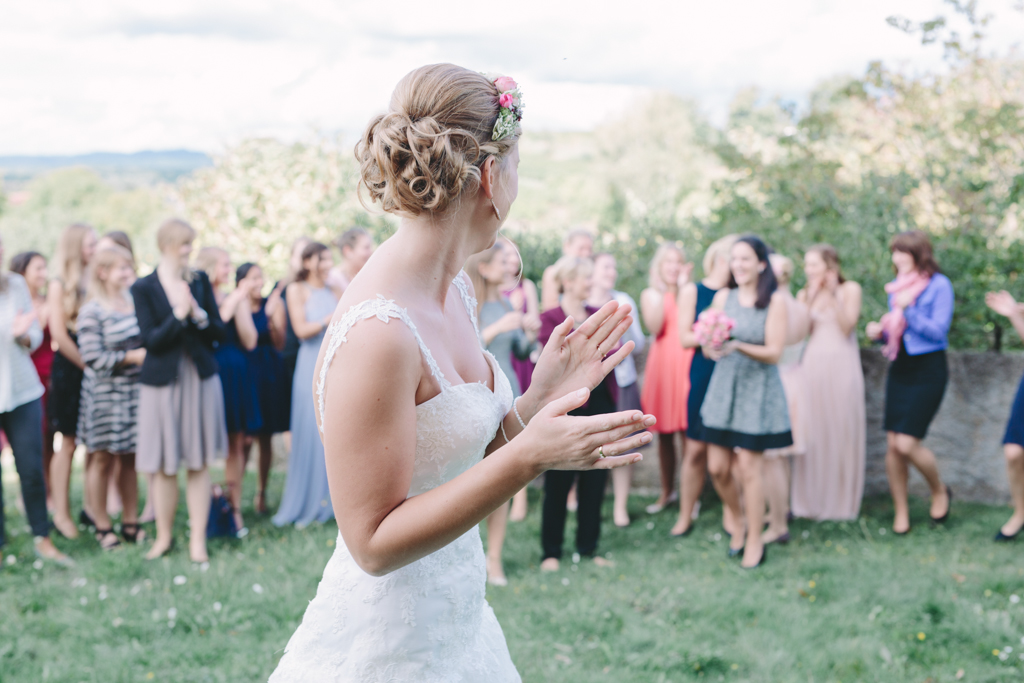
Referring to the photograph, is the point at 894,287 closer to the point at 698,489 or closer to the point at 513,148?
the point at 698,489

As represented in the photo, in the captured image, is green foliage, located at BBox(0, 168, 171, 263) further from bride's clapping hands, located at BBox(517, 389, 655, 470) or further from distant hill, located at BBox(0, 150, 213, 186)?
bride's clapping hands, located at BBox(517, 389, 655, 470)

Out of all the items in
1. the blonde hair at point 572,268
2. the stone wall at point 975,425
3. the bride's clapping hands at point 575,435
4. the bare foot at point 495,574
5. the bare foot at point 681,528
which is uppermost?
the bride's clapping hands at point 575,435

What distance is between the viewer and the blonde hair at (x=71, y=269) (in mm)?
6172

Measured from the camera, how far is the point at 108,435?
6.02 metres

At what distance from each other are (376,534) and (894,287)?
598cm

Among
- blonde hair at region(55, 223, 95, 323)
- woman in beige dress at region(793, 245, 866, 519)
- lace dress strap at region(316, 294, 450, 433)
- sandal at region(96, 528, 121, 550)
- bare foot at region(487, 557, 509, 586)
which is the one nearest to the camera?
lace dress strap at region(316, 294, 450, 433)

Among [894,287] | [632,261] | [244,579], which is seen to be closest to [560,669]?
[244,579]

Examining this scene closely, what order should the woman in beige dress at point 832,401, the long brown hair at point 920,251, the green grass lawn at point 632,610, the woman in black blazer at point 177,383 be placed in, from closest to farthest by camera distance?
the green grass lawn at point 632,610 < the woman in black blazer at point 177,383 < the long brown hair at point 920,251 < the woman in beige dress at point 832,401

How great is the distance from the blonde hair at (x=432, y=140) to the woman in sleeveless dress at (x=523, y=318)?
145 inches

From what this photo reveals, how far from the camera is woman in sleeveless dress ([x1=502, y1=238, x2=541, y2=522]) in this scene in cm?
586

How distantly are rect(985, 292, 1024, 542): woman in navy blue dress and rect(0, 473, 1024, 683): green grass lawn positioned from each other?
19 cm

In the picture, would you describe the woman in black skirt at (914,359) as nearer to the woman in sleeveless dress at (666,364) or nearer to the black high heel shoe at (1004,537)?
the black high heel shoe at (1004,537)

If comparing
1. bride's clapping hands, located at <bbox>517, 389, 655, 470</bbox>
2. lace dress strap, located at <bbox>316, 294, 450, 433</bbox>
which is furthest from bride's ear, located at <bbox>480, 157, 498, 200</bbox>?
bride's clapping hands, located at <bbox>517, 389, 655, 470</bbox>

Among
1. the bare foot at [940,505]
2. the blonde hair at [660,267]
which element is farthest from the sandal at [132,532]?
the bare foot at [940,505]
